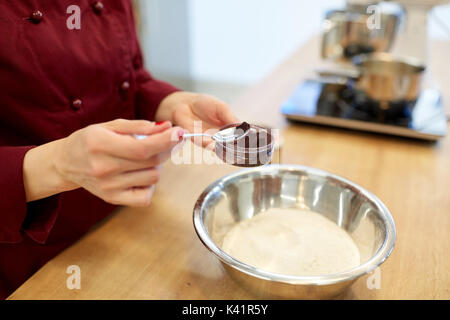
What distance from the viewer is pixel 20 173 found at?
0.58 m

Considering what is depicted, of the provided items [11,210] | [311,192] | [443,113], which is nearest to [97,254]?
[11,210]

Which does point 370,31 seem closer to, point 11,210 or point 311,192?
point 311,192

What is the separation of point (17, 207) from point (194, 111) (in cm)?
39

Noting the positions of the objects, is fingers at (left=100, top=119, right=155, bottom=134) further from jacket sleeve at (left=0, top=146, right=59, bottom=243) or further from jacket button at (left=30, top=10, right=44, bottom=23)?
jacket button at (left=30, top=10, right=44, bottom=23)

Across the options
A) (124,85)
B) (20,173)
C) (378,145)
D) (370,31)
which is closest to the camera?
(20,173)

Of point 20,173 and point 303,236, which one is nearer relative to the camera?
point 20,173

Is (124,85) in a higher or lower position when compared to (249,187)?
higher

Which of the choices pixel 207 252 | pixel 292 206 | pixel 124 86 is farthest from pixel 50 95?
pixel 292 206

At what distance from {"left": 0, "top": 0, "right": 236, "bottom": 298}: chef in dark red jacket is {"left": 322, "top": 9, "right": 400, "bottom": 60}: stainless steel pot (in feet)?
2.63

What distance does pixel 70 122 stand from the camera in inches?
28.8

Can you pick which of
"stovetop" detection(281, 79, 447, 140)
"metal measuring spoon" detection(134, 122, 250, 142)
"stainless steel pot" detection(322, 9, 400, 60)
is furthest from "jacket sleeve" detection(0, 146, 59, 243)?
"stainless steel pot" detection(322, 9, 400, 60)

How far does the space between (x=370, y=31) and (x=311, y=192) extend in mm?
1021

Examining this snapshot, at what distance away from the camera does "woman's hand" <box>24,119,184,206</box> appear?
484mm

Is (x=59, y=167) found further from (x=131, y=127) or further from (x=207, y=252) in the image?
(x=207, y=252)
